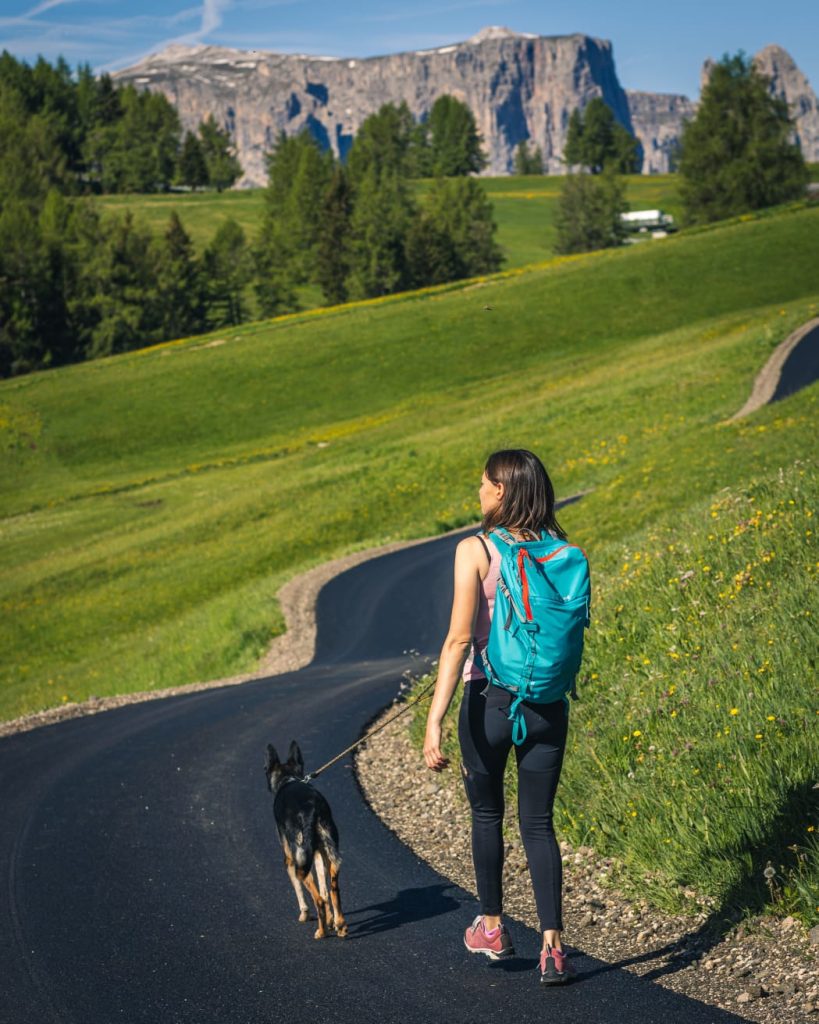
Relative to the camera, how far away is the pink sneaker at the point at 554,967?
5.43m

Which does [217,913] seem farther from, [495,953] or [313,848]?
[495,953]

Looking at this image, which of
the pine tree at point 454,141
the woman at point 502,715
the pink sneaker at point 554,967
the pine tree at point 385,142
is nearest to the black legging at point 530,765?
the woman at point 502,715

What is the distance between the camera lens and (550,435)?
39.2 m

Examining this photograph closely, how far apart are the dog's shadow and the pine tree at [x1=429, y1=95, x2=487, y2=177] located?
171 meters

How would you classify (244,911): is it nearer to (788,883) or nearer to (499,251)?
(788,883)

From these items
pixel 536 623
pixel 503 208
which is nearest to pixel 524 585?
pixel 536 623

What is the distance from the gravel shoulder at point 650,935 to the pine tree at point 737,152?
10371 cm

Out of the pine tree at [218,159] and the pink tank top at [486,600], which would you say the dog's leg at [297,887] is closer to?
the pink tank top at [486,600]

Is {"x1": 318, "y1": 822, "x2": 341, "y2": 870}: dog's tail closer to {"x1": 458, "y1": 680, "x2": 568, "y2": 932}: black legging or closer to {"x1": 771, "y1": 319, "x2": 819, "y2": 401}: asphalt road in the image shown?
{"x1": 458, "y1": 680, "x2": 568, "y2": 932}: black legging

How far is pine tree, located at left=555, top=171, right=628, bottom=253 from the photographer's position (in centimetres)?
11988

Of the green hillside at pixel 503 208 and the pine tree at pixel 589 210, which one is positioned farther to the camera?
the green hillside at pixel 503 208

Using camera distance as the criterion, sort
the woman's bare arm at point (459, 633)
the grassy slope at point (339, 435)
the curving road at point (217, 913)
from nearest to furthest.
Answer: the woman's bare arm at point (459, 633) → the curving road at point (217, 913) → the grassy slope at point (339, 435)

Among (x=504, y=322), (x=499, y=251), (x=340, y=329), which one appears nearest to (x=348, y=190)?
(x=499, y=251)

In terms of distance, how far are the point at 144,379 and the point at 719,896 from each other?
2648 inches
